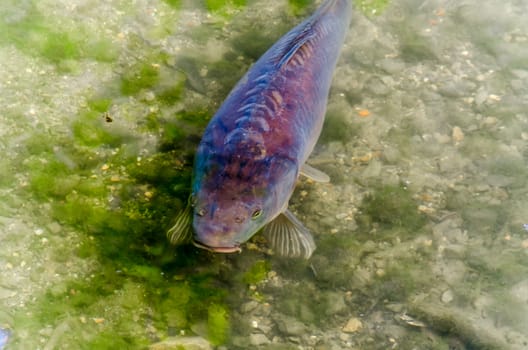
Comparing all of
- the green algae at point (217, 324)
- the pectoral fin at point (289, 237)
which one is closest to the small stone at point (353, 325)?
the pectoral fin at point (289, 237)

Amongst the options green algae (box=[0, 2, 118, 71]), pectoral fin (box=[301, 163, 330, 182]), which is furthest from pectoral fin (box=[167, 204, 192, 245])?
green algae (box=[0, 2, 118, 71])

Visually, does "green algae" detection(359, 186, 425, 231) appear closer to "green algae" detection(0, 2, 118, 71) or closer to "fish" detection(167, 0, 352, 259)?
"fish" detection(167, 0, 352, 259)

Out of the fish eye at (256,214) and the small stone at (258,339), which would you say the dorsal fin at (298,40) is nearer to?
the fish eye at (256,214)

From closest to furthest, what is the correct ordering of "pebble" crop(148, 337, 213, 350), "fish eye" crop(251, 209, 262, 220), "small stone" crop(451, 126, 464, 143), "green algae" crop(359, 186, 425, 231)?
"fish eye" crop(251, 209, 262, 220) → "pebble" crop(148, 337, 213, 350) → "green algae" crop(359, 186, 425, 231) → "small stone" crop(451, 126, 464, 143)

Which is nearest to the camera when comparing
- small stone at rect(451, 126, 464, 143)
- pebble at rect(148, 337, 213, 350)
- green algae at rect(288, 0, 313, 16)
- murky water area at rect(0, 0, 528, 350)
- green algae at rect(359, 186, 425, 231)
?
pebble at rect(148, 337, 213, 350)

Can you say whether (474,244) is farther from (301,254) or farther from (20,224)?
(20,224)

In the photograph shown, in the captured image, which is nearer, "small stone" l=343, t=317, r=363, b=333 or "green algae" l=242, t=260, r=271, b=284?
"small stone" l=343, t=317, r=363, b=333

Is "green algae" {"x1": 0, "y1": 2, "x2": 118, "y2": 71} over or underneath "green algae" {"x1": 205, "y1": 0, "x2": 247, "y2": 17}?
underneath
